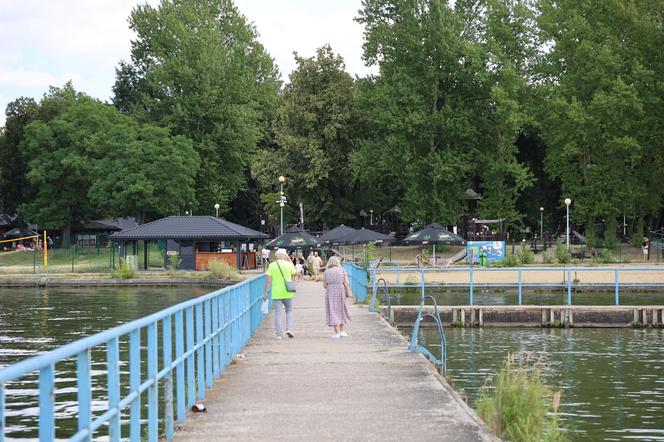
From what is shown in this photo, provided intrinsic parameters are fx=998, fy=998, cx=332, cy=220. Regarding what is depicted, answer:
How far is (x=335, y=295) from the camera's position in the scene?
19.8 metres

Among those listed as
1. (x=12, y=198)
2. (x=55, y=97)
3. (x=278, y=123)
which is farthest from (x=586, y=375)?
(x=55, y=97)

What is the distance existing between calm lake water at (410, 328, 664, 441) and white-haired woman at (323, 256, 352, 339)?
2506 millimetres

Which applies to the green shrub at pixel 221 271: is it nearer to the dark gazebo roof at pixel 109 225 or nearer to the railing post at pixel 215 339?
the railing post at pixel 215 339

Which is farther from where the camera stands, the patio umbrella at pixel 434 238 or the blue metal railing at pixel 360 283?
the patio umbrella at pixel 434 238

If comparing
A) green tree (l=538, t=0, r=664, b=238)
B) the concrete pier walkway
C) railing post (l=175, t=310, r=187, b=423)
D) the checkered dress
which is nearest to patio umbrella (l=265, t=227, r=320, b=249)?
green tree (l=538, t=0, r=664, b=238)

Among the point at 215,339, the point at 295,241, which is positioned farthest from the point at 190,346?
the point at 295,241

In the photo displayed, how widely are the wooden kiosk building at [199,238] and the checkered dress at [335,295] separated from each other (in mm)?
35157

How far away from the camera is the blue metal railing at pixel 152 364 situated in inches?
214

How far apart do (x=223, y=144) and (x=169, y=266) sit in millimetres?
27955

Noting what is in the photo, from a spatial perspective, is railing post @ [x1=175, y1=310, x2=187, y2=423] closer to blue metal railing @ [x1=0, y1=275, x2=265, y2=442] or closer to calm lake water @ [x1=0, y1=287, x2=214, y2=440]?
blue metal railing @ [x1=0, y1=275, x2=265, y2=442]

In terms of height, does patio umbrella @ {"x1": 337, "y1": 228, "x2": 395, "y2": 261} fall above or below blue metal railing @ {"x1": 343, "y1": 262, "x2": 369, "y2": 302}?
above

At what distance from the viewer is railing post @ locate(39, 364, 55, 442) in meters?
5.34

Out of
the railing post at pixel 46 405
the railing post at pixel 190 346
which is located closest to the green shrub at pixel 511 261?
the railing post at pixel 190 346

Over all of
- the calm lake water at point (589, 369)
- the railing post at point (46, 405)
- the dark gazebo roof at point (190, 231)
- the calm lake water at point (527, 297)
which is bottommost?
the calm lake water at point (589, 369)
